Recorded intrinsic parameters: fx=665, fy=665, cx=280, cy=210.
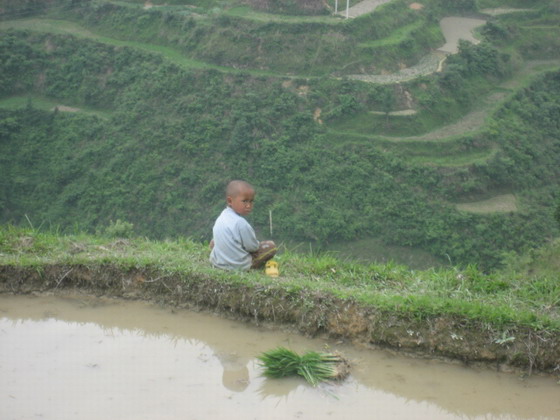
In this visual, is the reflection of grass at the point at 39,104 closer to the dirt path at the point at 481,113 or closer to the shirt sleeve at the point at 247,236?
the dirt path at the point at 481,113

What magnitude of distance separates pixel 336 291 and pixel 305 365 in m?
0.65

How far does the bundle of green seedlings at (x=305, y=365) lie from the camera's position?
12.4ft

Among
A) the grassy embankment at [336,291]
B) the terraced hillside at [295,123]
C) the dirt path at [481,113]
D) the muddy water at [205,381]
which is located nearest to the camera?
the muddy water at [205,381]

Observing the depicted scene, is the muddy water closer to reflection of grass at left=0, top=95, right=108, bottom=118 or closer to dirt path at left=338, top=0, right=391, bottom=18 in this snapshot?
reflection of grass at left=0, top=95, right=108, bottom=118

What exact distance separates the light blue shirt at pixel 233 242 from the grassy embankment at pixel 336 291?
0.11 meters

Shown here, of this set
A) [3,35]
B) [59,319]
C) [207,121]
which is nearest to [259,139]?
[207,121]

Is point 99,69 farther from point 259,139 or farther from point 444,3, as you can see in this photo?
point 444,3

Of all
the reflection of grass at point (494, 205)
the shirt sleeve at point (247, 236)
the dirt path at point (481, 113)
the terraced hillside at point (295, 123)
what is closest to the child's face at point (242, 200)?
the shirt sleeve at point (247, 236)

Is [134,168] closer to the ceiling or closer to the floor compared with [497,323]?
closer to the floor

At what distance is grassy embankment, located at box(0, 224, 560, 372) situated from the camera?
12.9 feet

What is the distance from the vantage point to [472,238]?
68.7 feet

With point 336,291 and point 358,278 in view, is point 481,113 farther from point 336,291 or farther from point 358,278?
point 336,291

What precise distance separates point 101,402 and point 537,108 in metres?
25.2

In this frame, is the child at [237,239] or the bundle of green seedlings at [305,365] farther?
the child at [237,239]
